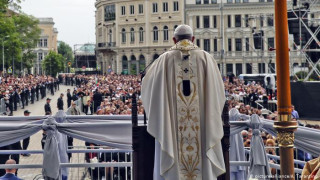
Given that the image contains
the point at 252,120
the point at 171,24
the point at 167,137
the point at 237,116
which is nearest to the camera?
the point at 167,137

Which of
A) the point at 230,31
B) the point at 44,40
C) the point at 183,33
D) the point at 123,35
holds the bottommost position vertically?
the point at 183,33

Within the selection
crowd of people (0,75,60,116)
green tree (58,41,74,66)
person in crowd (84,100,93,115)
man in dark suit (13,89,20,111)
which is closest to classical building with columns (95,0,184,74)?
crowd of people (0,75,60,116)

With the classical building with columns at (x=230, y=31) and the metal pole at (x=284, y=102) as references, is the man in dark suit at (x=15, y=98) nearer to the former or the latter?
the metal pole at (x=284, y=102)

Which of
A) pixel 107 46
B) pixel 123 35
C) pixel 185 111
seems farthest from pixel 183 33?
pixel 107 46

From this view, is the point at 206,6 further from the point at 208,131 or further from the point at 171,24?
the point at 208,131

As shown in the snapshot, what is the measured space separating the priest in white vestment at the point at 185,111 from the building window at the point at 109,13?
310 feet

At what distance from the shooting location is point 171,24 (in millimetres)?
91438

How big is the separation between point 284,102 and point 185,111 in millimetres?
1079

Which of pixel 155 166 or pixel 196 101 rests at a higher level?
pixel 196 101

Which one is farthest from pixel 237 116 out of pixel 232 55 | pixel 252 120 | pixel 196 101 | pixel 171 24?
pixel 171 24

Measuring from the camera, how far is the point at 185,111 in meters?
5.89

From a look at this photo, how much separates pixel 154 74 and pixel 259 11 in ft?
266

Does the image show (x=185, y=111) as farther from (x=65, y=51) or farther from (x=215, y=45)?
(x=65, y=51)

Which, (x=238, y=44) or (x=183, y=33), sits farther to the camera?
(x=238, y=44)
